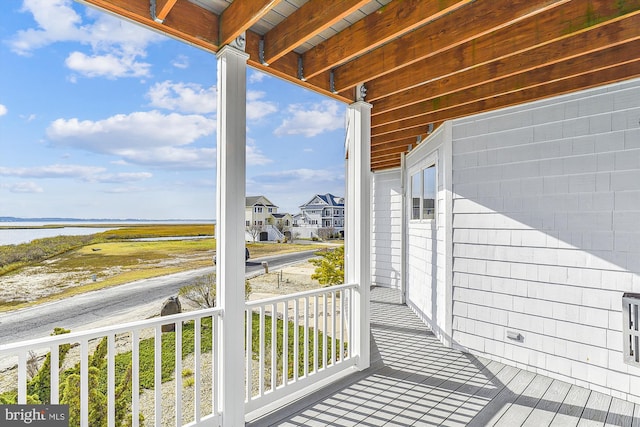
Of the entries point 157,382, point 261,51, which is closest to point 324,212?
point 261,51

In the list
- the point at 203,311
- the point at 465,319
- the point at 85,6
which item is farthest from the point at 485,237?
the point at 85,6

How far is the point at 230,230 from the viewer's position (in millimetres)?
2535

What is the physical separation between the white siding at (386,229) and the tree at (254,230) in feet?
16.0

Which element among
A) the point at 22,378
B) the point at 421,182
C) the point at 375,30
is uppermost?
the point at 375,30

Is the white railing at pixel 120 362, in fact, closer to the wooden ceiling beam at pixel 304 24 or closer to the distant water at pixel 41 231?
the distant water at pixel 41 231

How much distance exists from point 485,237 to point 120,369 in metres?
3.70

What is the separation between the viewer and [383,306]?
6195mm

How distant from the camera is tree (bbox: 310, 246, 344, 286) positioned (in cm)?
483

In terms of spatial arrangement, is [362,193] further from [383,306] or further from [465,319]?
[383,306]

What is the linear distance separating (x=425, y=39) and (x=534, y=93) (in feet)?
5.07

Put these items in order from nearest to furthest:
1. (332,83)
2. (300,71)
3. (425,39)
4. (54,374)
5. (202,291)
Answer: (54,374) < (425,39) < (202,291) < (300,71) < (332,83)

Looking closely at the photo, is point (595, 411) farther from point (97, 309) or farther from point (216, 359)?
point (97, 309)

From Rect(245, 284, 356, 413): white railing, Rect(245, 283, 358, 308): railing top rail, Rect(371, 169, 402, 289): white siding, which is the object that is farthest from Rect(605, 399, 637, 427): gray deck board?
Rect(371, 169, 402, 289): white siding

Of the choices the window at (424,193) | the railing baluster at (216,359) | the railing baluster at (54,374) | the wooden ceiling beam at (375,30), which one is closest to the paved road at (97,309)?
the railing baluster at (54,374)
